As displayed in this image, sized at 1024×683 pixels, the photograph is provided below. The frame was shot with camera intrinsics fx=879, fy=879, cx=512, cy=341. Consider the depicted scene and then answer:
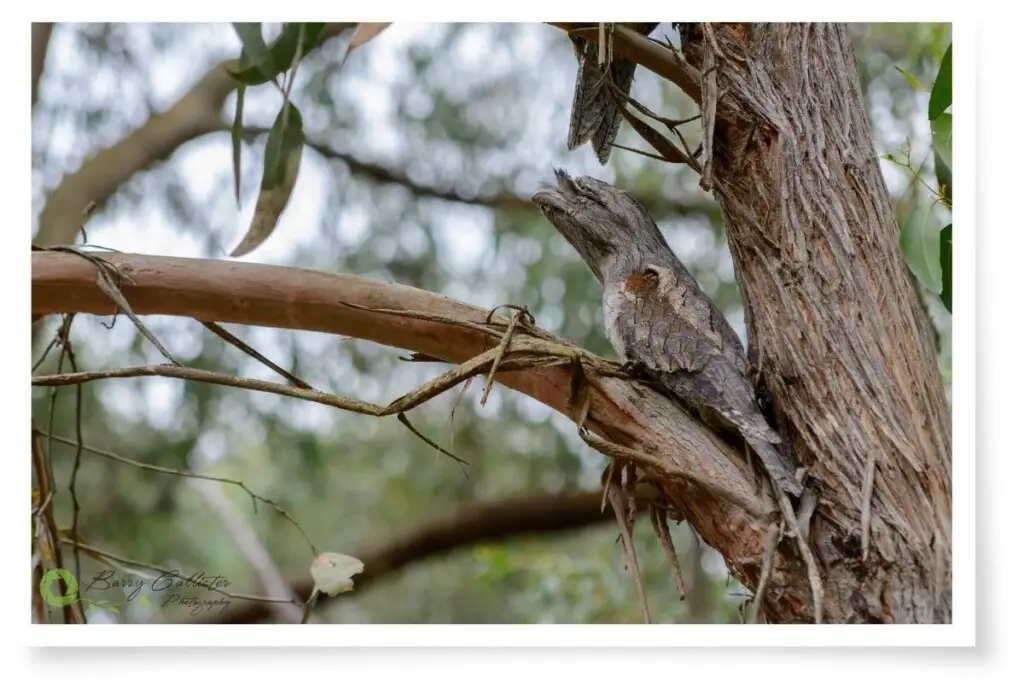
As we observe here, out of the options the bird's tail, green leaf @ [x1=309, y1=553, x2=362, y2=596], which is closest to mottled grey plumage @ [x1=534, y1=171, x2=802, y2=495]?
the bird's tail

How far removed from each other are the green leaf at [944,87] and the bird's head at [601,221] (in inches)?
17.8

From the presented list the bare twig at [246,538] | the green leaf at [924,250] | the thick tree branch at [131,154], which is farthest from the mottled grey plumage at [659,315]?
the thick tree branch at [131,154]

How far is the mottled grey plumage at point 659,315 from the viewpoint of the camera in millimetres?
1101

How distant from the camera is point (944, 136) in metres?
1.30

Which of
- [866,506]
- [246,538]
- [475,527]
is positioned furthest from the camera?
[246,538]

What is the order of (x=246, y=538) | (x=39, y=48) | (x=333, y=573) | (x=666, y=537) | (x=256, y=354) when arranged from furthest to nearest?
(x=246, y=538) → (x=39, y=48) → (x=333, y=573) → (x=256, y=354) → (x=666, y=537)

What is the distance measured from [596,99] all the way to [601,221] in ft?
0.65

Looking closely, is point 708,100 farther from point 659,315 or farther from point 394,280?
point 394,280

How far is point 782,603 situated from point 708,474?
176mm

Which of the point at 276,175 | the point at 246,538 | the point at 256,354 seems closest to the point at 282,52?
the point at 276,175

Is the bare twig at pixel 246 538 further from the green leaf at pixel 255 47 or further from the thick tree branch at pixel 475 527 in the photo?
the green leaf at pixel 255 47

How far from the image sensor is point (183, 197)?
242cm
